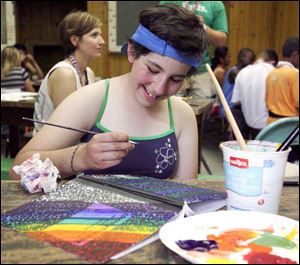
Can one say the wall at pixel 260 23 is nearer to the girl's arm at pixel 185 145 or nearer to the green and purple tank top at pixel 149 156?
the girl's arm at pixel 185 145

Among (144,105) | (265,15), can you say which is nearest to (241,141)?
(144,105)

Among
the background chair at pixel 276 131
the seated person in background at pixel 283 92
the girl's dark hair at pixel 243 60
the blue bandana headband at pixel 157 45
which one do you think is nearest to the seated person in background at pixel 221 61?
the girl's dark hair at pixel 243 60

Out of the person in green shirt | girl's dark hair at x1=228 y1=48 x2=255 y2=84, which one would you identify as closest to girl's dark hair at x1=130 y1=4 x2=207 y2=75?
the person in green shirt

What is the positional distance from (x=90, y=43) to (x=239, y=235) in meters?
2.27

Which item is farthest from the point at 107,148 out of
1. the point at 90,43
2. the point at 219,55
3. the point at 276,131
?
the point at 219,55

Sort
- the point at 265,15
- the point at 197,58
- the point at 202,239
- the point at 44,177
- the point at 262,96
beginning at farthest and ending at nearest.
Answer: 1. the point at 265,15
2. the point at 262,96
3. the point at 197,58
4. the point at 44,177
5. the point at 202,239

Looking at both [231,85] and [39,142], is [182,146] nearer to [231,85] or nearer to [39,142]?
[39,142]

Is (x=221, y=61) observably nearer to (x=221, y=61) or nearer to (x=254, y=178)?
(x=221, y=61)

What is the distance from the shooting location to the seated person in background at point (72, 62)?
2.46 m

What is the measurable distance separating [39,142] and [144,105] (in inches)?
13.1

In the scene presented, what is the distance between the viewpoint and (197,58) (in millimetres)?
1279

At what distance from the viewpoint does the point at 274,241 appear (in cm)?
73

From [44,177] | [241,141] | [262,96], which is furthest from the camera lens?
[262,96]

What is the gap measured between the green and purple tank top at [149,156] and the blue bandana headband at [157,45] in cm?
22
